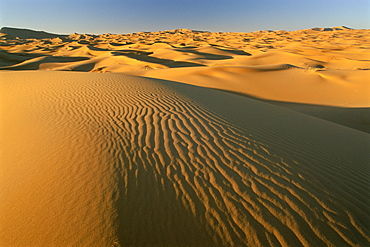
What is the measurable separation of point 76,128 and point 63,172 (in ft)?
4.70

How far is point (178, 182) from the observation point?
2688mm

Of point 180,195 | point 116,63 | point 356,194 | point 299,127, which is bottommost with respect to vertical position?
point 116,63

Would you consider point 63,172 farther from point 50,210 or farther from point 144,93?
point 144,93

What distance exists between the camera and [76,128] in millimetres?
4117

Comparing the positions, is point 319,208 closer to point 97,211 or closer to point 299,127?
point 97,211

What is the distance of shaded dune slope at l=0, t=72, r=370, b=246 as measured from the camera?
212 cm

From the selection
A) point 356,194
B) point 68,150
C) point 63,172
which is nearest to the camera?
point 356,194

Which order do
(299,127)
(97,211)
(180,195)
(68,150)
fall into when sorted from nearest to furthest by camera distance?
1. (97,211)
2. (180,195)
3. (68,150)
4. (299,127)

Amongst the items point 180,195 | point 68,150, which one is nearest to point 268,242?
point 180,195

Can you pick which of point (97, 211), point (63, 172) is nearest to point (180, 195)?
point (97, 211)

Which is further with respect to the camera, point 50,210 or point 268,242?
point 50,210

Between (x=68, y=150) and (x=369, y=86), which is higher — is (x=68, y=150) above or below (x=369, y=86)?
above

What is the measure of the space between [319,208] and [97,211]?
88.9 inches

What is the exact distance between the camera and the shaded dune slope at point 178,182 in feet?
6.95
